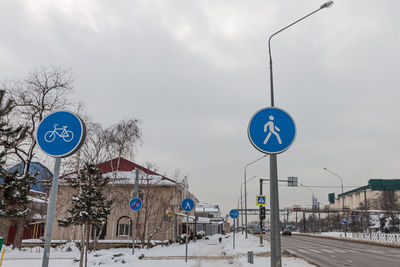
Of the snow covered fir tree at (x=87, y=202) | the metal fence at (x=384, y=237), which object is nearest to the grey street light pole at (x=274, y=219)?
the snow covered fir tree at (x=87, y=202)

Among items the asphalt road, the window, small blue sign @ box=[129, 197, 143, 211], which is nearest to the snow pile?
the asphalt road

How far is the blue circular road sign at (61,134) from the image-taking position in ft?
12.4

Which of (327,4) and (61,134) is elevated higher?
(327,4)

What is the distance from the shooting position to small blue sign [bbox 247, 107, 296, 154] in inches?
Answer: 177

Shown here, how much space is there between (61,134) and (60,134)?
12 mm

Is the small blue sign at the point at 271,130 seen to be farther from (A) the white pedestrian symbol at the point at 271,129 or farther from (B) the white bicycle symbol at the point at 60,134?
(B) the white bicycle symbol at the point at 60,134

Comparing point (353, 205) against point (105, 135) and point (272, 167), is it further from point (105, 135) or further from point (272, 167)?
point (272, 167)

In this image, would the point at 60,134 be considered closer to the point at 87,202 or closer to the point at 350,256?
the point at 87,202

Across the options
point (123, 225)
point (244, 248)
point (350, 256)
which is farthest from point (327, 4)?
point (123, 225)

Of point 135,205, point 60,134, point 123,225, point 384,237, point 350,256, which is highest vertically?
point 60,134

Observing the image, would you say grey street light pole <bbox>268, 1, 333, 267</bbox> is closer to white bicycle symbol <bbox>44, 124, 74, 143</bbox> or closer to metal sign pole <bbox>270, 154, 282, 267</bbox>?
metal sign pole <bbox>270, 154, 282, 267</bbox>

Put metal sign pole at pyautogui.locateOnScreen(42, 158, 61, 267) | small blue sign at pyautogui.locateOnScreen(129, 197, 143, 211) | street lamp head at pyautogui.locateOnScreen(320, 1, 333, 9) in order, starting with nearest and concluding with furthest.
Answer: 1. metal sign pole at pyautogui.locateOnScreen(42, 158, 61, 267)
2. street lamp head at pyautogui.locateOnScreen(320, 1, 333, 9)
3. small blue sign at pyautogui.locateOnScreen(129, 197, 143, 211)

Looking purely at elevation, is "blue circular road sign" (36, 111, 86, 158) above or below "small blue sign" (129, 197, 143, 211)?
above

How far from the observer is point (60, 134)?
3.85 metres
